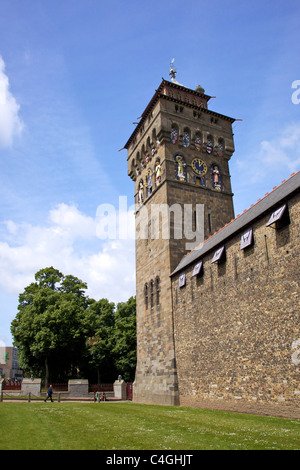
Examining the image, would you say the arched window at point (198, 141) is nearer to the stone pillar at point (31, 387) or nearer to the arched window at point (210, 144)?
the arched window at point (210, 144)

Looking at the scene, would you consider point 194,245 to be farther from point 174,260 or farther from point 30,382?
point 30,382

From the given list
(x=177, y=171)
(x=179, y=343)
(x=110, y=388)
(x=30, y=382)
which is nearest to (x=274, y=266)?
(x=179, y=343)

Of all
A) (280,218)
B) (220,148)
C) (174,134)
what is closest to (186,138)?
(174,134)

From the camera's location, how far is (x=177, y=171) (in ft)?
98.8

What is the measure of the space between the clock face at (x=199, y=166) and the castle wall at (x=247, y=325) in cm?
1163

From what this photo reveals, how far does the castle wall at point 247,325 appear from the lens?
1430 centimetres

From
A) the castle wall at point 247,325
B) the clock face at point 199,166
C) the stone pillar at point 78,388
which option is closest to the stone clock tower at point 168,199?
the clock face at point 199,166

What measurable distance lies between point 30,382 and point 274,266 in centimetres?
2741

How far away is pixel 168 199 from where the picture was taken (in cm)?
2862

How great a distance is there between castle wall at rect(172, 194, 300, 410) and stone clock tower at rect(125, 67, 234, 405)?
3.83m

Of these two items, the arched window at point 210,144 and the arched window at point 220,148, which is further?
the arched window at point 220,148

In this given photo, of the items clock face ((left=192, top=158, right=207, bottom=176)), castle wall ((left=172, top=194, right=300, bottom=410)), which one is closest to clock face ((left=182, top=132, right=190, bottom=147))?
clock face ((left=192, top=158, right=207, bottom=176))

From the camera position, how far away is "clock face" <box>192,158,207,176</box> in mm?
31266
